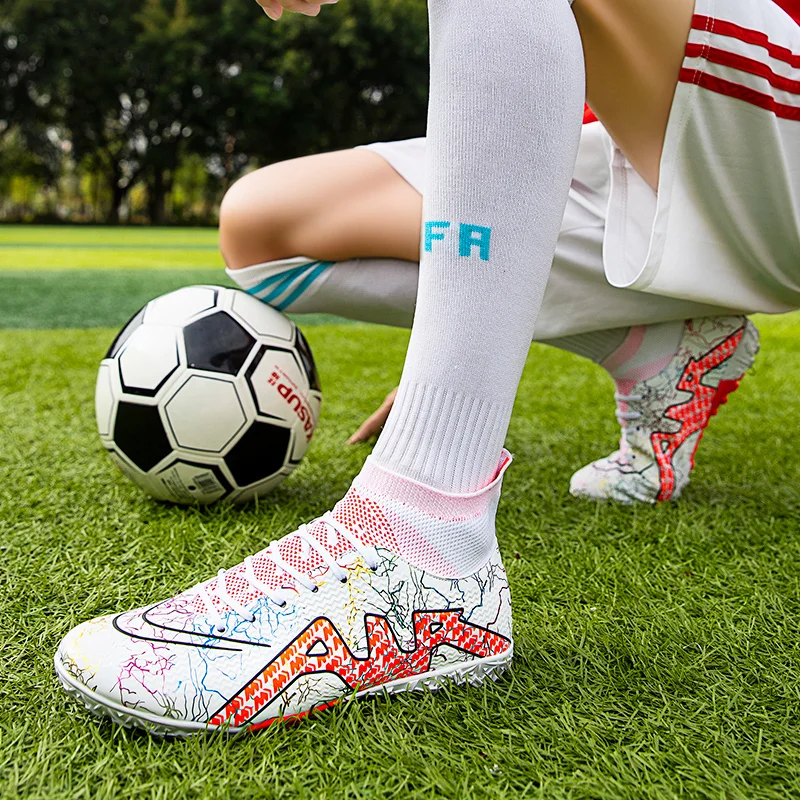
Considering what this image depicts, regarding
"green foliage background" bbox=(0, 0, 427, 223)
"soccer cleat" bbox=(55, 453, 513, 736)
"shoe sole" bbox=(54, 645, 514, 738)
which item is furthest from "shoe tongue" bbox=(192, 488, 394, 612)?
"green foliage background" bbox=(0, 0, 427, 223)

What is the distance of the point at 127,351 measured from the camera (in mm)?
1613

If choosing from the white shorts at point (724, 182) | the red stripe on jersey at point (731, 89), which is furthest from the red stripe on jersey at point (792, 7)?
the red stripe on jersey at point (731, 89)

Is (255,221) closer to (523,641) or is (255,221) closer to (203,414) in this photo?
(203,414)

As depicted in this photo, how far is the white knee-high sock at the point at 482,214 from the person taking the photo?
86 centimetres

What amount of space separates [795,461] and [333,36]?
28152mm

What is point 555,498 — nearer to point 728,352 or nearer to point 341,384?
point 728,352

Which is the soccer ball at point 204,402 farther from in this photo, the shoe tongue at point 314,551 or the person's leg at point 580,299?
the shoe tongue at point 314,551

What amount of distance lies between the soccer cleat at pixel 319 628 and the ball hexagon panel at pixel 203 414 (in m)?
0.65

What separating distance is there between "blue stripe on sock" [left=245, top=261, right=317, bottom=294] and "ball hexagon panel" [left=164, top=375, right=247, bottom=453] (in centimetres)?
25

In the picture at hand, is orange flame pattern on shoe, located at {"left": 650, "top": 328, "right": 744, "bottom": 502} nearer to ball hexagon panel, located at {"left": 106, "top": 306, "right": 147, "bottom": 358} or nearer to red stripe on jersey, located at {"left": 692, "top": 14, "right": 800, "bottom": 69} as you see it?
red stripe on jersey, located at {"left": 692, "top": 14, "right": 800, "bottom": 69}

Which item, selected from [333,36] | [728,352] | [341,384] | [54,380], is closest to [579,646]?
[728,352]

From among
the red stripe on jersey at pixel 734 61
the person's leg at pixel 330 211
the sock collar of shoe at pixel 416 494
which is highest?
the red stripe on jersey at pixel 734 61

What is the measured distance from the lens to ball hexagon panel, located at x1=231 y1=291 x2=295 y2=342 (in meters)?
1.62

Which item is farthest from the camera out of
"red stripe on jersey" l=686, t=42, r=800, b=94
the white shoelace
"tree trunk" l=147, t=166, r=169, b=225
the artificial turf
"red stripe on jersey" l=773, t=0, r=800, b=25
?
"tree trunk" l=147, t=166, r=169, b=225
